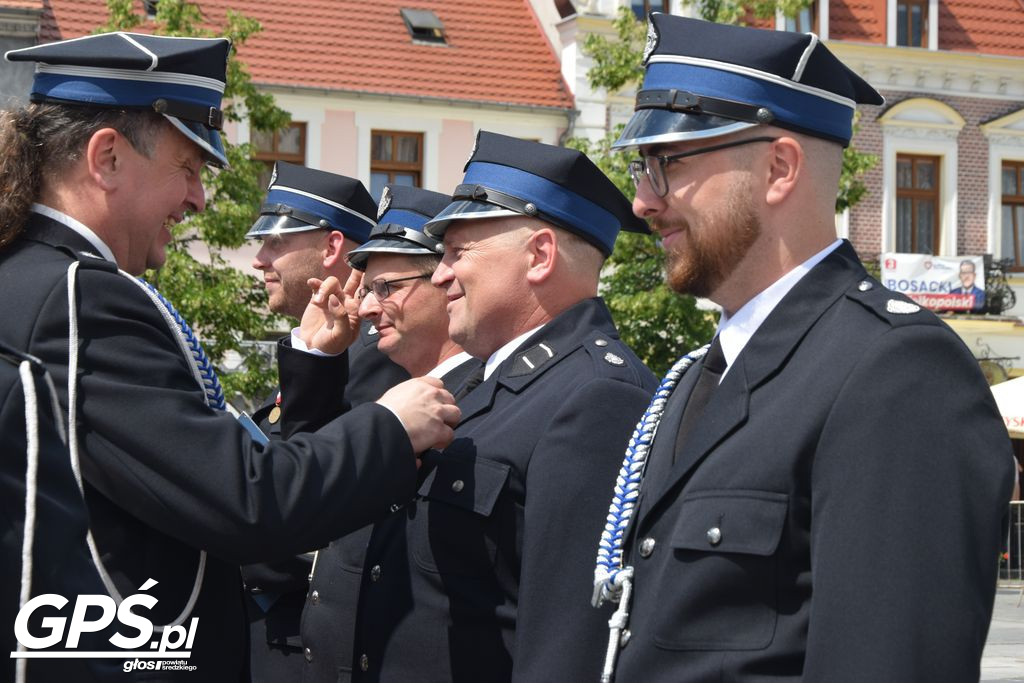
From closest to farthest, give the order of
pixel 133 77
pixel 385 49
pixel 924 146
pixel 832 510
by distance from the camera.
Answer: pixel 832 510 → pixel 133 77 → pixel 385 49 → pixel 924 146

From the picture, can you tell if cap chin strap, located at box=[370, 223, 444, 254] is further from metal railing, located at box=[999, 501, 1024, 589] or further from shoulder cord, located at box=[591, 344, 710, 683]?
metal railing, located at box=[999, 501, 1024, 589]

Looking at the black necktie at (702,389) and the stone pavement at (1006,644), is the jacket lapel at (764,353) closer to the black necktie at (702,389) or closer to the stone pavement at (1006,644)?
the black necktie at (702,389)

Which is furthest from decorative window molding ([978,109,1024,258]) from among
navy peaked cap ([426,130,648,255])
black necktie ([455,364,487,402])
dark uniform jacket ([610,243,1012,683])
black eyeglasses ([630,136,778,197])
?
dark uniform jacket ([610,243,1012,683])

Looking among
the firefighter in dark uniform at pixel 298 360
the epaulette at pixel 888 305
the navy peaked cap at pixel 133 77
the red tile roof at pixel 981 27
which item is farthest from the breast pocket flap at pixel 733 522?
the red tile roof at pixel 981 27

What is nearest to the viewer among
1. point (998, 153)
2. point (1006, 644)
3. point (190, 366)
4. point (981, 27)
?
point (190, 366)

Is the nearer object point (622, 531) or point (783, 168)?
point (783, 168)

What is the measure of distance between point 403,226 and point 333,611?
179cm

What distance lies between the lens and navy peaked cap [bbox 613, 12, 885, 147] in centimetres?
287

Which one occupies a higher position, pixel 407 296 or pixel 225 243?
pixel 407 296

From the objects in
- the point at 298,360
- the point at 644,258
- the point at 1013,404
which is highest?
the point at 298,360

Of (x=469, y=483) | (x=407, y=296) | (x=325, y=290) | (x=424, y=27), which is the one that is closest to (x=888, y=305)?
(x=469, y=483)

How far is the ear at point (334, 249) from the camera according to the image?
6465mm

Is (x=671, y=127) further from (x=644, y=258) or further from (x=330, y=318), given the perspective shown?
(x=644, y=258)

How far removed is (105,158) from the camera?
3.19 metres
